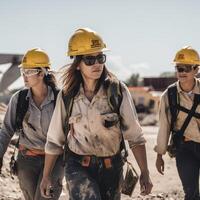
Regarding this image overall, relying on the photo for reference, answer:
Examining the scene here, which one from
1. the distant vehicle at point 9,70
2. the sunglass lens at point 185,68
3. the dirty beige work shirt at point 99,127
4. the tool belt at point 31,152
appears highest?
the sunglass lens at point 185,68

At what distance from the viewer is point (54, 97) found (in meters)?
5.62

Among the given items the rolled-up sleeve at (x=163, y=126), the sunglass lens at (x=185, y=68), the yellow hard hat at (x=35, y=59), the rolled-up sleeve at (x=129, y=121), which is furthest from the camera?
the sunglass lens at (x=185, y=68)

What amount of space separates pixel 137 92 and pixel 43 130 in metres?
49.5

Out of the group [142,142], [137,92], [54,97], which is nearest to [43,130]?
[54,97]

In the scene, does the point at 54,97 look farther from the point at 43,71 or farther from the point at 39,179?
the point at 39,179

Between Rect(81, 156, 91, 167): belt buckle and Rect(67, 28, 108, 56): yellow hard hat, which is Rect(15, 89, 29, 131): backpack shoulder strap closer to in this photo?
Rect(67, 28, 108, 56): yellow hard hat

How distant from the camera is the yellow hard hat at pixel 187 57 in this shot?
616 cm

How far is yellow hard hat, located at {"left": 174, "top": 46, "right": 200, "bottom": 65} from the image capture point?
20.2ft

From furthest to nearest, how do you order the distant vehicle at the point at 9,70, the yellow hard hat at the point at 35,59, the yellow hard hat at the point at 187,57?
the distant vehicle at the point at 9,70, the yellow hard hat at the point at 187,57, the yellow hard hat at the point at 35,59

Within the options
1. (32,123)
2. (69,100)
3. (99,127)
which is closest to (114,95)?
(99,127)

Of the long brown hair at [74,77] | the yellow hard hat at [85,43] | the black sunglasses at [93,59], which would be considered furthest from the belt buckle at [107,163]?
the yellow hard hat at [85,43]

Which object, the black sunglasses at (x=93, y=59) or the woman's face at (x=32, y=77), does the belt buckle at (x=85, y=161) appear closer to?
the black sunglasses at (x=93, y=59)

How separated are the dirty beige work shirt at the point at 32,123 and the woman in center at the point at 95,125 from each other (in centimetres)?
98

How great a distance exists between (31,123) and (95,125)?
4.40 feet
